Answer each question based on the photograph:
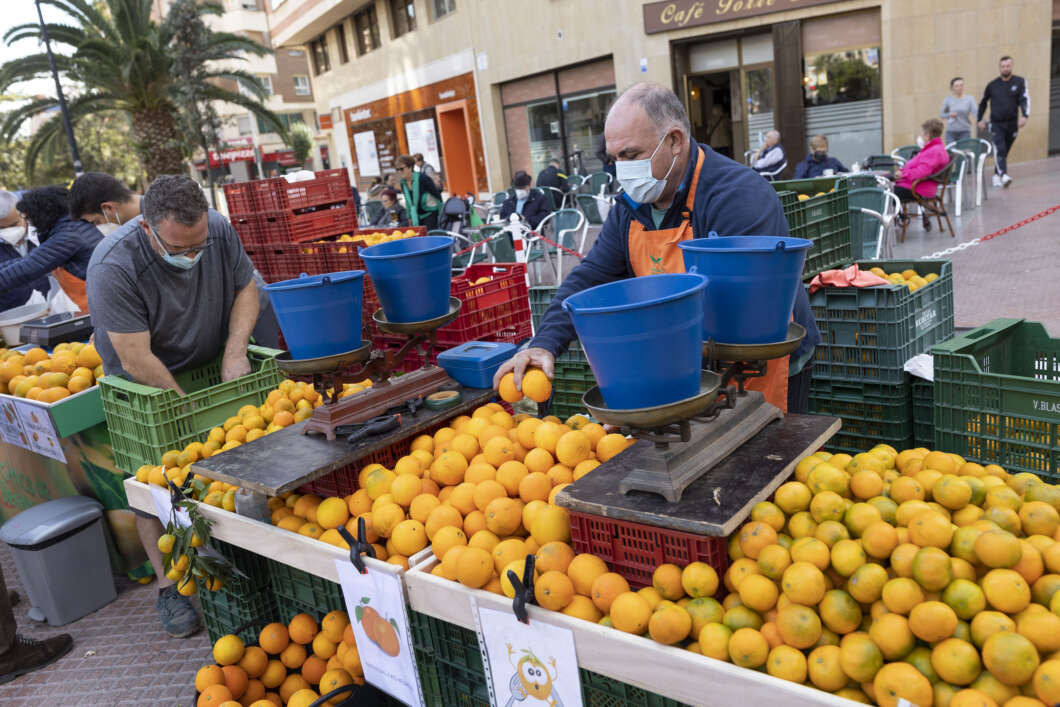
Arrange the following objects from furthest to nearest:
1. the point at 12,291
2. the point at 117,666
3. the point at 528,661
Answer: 1. the point at 12,291
2. the point at 117,666
3. the point at 528,661

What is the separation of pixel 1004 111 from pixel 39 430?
14.7 meters

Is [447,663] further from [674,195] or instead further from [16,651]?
[16,651]

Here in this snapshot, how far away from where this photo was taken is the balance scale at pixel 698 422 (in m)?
1.80

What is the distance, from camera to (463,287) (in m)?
4.25

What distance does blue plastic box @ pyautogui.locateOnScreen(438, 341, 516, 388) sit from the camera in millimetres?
3164

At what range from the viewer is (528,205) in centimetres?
1123

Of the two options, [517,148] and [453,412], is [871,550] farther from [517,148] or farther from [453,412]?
[517,148]

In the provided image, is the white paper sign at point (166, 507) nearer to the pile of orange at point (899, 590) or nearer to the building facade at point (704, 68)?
the pile of orange at point (899, 590)

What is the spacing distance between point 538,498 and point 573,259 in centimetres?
901

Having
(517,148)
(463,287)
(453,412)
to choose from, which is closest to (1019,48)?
(517,148)

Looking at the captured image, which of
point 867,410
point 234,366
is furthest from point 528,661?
point 234,366

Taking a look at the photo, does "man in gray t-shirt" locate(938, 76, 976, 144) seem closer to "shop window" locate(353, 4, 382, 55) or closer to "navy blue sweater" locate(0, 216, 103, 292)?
"navy blue sweater" locate(0, 216, 103, 292)

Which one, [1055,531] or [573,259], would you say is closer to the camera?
[1055,531]

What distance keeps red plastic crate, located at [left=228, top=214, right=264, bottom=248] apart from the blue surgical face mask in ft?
11.3
